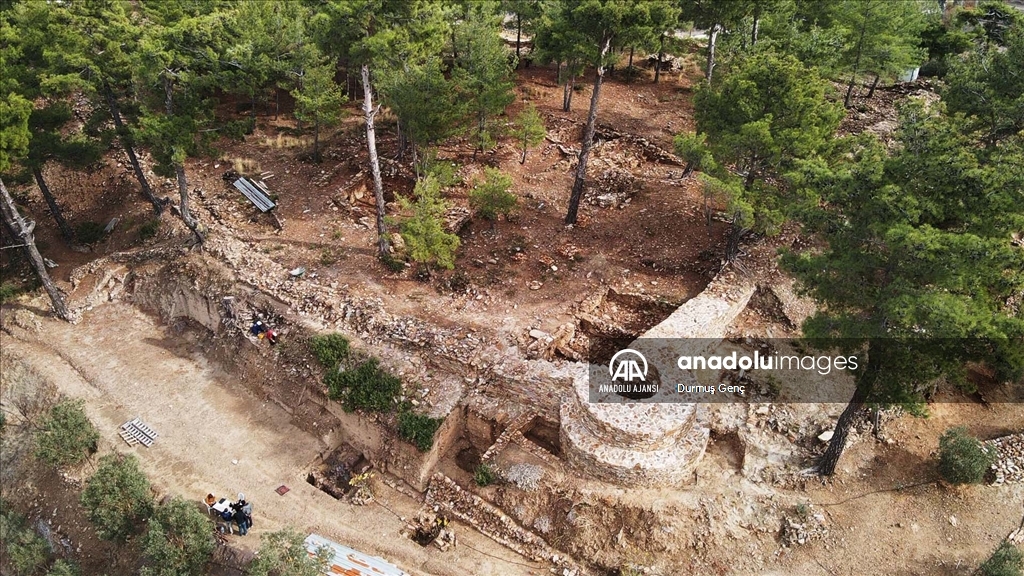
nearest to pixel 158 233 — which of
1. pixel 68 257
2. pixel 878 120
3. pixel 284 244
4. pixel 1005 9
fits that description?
pixel 68 257

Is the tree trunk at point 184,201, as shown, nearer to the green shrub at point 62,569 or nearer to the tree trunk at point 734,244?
the green shrub at point 62,569

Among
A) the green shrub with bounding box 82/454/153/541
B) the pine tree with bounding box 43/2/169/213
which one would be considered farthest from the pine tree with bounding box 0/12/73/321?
the green shrub with bounding box 82/454/153/541

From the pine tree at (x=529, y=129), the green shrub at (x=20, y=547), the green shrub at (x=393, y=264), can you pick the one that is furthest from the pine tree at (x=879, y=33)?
the green shrub at (x=20, y=547)

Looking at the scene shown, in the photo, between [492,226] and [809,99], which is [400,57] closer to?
[492,226]

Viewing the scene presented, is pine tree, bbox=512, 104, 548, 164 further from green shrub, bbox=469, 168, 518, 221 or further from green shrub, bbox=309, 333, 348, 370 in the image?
green shrub, bbox=309, 333, 348, 370

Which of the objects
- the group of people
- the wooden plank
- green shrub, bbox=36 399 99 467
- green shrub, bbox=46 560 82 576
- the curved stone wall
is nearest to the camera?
green shrub, bbox=46 560 82 576

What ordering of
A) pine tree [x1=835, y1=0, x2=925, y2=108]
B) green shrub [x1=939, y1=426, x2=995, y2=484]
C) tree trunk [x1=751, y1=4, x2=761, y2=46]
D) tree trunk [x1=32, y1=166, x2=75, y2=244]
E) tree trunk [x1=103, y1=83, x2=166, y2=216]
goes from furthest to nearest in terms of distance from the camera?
pine tree [x1=835, y1=0, x2=925, y2=108]
tree trunk [x1=751, y1=4, x2=761, y2=46]
tree trunk [x1=32, y1=166, x2=75, y2=244]
tree trunk [x1=103, y1=83, x2=166, y2=216]
green shrub [x1=939, y1=426, x2=995, y2=484]

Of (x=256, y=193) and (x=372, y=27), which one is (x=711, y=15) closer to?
(x=372, y=27)

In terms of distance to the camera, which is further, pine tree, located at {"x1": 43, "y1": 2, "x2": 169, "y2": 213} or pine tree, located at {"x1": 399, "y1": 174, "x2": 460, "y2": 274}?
pine tree, located at {"x1": 399, "y1": 174, "x2": 460, "y2": 274}
